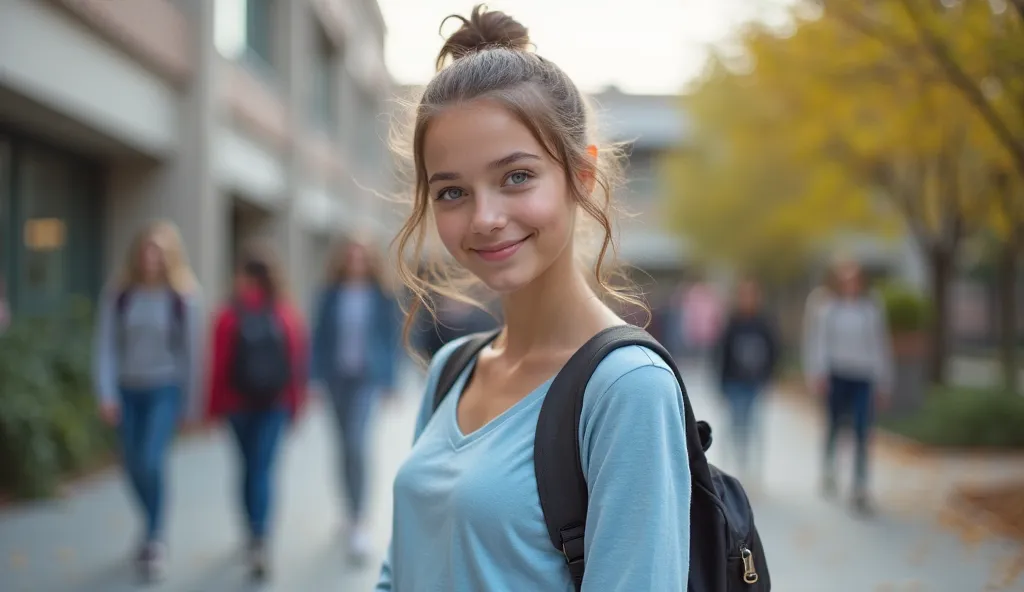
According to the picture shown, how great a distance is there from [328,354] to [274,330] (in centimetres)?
85

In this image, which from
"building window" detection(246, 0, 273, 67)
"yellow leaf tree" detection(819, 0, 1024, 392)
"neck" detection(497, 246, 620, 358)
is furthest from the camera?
"building window" detection(246, 0, 273, 67)

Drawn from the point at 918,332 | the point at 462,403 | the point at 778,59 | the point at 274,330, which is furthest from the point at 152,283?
the point at 918,332

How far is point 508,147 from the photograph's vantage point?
1.57 metres

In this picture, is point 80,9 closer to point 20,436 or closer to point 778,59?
point 20,436

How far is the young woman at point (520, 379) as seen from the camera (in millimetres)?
1349

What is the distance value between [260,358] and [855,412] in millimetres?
5022

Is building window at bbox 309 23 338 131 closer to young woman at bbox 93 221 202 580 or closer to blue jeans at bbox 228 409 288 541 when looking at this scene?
young woman at bbox 93 221 202 580

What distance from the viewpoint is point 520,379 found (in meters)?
1.74

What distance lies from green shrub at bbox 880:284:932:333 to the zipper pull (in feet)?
42.6

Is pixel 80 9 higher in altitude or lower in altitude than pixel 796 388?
higher

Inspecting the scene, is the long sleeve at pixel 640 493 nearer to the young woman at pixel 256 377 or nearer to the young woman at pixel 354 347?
the young woman at pixel 256 377

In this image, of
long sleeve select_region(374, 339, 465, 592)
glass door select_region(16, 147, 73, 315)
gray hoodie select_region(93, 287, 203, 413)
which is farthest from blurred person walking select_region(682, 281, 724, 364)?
long sleeve select_region(374, 339, 465, 592)

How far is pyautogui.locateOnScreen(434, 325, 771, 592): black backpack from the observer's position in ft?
4.73

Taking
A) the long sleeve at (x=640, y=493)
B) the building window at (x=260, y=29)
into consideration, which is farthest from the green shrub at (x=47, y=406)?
the building window at (x=260, y=29)
